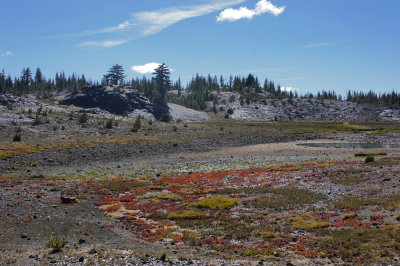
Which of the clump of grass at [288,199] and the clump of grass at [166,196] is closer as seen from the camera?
the clump of grass at [288,199]

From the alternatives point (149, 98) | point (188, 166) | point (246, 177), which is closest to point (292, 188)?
point (246, 177)

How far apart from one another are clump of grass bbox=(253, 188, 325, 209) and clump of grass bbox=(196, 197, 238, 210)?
81.1 inches

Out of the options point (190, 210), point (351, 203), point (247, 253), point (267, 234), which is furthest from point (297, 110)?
point (247, 253)

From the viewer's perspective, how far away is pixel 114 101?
13750cm

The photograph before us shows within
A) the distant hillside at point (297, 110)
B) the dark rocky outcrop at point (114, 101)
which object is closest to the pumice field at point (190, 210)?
the dark rocky outcrop at point (114, 101)

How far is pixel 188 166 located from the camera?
5103 cm

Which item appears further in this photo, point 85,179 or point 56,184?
point 85,179

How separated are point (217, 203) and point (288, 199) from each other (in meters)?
6.48

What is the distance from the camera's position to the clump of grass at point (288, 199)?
2611cm

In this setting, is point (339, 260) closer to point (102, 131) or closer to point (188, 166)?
point (188, 166)

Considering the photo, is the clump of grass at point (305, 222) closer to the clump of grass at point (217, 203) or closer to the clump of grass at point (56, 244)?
the clump of grass at point (217, 203)

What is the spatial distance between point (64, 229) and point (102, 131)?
63680 millimetres

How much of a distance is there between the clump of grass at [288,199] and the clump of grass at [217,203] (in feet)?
6.76

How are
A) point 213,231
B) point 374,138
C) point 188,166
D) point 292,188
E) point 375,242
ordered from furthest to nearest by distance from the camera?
point 374,138 < point 188,166 < point 292,188 < point 213,231 < point 375,242
